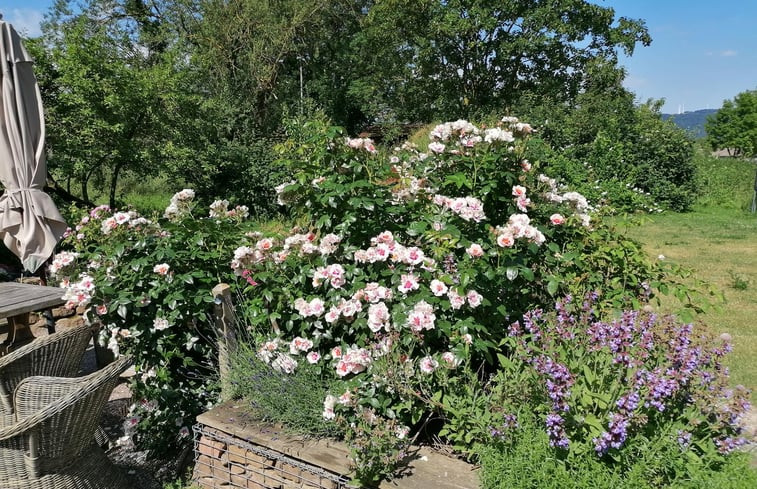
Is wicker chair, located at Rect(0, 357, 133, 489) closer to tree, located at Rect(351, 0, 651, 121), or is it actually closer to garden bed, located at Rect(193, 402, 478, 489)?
garden bed, located at Rect(193, 402, 478, 489)

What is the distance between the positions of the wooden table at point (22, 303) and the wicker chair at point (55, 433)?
43.3 inches

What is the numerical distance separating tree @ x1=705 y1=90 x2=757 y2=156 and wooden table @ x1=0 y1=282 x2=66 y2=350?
129 feet

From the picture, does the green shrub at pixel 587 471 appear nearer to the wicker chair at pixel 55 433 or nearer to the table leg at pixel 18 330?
the wicker chair at pixel 55 433

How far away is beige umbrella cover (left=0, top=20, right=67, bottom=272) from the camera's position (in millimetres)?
3279

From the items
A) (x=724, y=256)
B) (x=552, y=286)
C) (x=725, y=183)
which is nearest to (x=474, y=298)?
(x=552, y=286)

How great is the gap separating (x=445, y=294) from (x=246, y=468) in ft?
3.76

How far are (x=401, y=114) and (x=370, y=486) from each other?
1729 centimetres

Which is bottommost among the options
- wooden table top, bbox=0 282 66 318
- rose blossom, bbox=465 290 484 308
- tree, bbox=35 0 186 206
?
wooden table top, bbox=0 282 66 318

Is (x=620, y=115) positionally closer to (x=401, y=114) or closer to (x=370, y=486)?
(x=401, y=114)

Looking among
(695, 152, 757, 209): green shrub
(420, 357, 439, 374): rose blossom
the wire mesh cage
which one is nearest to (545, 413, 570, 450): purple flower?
(420, 357, 439, 374): rose blossom

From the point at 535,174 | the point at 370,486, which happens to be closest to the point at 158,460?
the point at 370,486

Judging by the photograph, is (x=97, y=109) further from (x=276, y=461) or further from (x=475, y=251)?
(x=475, y=251)

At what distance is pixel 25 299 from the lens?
Result: 3.35 metres

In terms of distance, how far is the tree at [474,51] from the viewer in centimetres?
1565
